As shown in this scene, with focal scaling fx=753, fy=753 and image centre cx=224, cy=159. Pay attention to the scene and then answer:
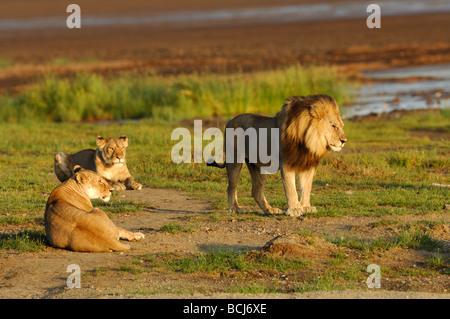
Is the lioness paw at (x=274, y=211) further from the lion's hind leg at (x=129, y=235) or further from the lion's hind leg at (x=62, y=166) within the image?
the lion's hind leg at (x=62, y=166)

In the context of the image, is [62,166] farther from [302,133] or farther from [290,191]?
[302,133]

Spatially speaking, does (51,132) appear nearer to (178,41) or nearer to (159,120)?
(159,120)

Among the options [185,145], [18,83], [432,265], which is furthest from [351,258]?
[18,83]

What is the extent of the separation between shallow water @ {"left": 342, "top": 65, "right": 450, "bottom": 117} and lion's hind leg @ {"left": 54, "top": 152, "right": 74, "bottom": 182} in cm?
1044

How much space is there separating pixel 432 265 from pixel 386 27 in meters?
35.7

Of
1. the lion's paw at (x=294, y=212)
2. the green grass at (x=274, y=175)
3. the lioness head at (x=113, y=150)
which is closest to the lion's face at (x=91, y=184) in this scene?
the green grass at (x=274, y=175)

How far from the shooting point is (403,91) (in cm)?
2470

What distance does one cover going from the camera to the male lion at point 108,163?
11.7 m

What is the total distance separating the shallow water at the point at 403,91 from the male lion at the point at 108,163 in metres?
10.2

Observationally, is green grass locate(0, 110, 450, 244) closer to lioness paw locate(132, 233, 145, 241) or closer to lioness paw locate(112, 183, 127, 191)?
lioness paw locate(112, 183, 127, 191)

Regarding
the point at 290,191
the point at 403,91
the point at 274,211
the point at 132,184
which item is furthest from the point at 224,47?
the point at 290,191

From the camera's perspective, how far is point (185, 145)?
1515 centimetres

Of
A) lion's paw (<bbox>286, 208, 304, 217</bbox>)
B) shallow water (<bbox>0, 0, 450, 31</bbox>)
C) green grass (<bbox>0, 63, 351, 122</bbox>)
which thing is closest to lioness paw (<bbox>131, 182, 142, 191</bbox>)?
lion's paw (<bbox>286, 208, 304, 217</bbox>)

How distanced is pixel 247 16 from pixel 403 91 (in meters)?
29.5
